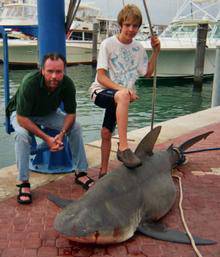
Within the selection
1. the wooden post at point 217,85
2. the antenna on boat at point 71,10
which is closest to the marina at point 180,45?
the wooden post at point 217,85

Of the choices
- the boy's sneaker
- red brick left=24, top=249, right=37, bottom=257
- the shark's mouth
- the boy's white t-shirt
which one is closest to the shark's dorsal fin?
the boy's sneaker

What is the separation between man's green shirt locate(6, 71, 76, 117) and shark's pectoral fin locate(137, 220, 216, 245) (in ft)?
5.22

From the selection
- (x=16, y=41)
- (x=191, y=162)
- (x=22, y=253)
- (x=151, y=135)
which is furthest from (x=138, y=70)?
(x=16, y=41)

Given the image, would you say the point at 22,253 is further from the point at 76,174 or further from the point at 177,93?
the point at 177,93

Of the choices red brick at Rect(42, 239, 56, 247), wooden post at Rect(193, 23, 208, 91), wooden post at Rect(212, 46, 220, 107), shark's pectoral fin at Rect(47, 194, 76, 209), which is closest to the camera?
red brick at Rect(42, 239, 56, 247)

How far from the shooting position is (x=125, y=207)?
11.9 feet

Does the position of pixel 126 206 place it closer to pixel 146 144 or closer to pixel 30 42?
pixel 146 144

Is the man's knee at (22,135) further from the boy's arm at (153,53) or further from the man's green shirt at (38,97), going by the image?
the boy's arm at (153,53)

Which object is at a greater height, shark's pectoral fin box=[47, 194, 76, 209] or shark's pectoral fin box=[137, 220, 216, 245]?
shark's pectoral fin box=[47, 194, 76, 209]

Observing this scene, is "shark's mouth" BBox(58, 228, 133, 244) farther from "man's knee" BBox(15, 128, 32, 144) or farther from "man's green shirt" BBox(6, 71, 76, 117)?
"man's green shirt" BBox(6, 71, 76, 117)

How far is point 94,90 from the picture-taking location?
15.5 feet

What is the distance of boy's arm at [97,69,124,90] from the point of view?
4.48 m

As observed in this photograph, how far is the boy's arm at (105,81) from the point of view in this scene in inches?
176

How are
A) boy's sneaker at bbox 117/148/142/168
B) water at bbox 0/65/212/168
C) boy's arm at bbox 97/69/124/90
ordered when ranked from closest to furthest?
1. boy's sneaker at bbox 117/148/142/168
2. boy's arm at bbox 97/69/124/90
3. water at bbox 0/65/212/168
